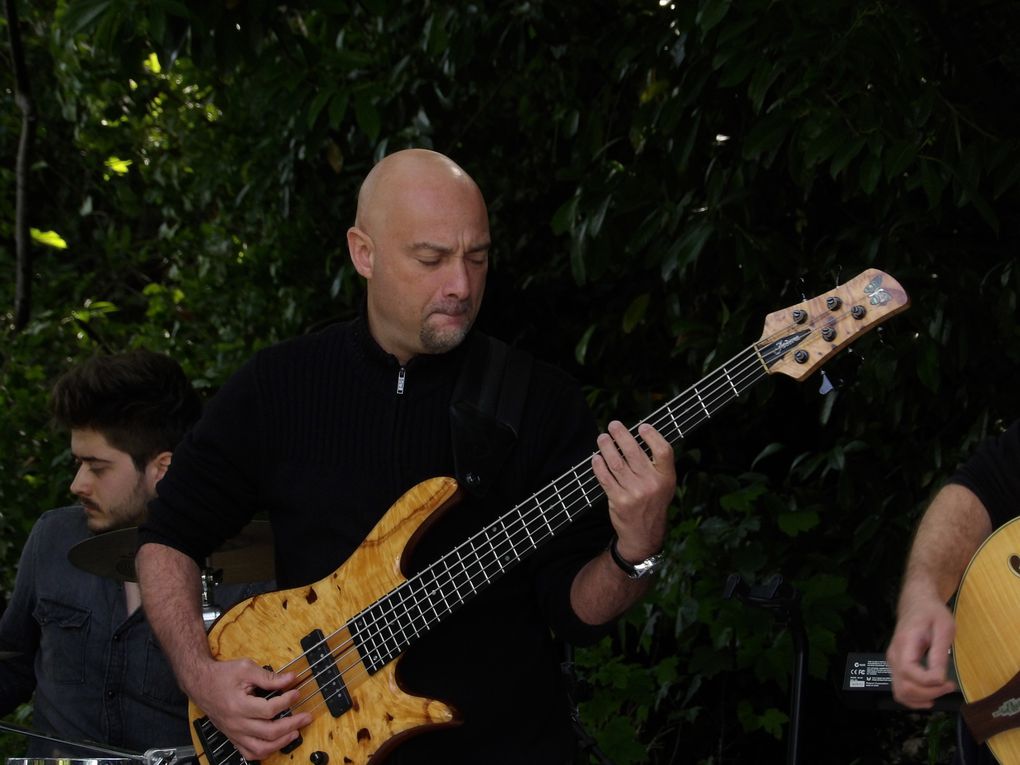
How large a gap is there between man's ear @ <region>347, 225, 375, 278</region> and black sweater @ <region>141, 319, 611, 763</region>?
4.6 inches

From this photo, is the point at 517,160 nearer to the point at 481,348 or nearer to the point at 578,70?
the point at 578,70

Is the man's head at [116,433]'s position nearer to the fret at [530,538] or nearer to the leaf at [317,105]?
the leaf at [317,105]

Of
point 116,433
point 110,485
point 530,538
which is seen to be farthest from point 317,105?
point 530,538

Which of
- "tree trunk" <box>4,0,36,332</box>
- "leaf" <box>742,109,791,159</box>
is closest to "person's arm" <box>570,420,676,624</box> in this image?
"leaf" <box>742,109,791,159</box>

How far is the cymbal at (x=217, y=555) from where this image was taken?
2.97 meters

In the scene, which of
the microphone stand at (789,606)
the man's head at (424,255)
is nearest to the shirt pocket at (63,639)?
the man's head at (424,255)

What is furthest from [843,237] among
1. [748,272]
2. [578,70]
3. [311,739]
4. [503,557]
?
[311,739]

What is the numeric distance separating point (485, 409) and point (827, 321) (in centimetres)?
65

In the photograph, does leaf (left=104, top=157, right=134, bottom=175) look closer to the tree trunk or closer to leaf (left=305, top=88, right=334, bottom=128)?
the tree trunk

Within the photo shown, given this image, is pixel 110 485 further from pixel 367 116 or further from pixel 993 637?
pixel 993 637

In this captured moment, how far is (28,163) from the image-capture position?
19.6 feet

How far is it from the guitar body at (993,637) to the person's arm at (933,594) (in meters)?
0.05

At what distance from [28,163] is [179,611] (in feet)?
12.3

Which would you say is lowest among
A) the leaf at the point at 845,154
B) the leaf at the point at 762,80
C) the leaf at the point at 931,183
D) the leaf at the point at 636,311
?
the leaf at the point at 636,311
